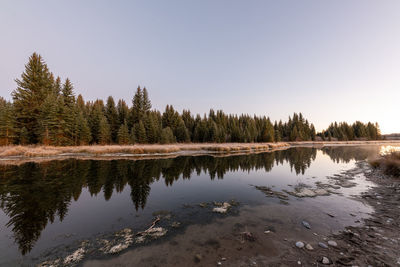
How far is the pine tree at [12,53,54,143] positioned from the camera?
33656 mm

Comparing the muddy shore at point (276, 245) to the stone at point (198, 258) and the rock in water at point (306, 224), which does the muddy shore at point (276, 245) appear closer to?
the stone at point (198, 258)

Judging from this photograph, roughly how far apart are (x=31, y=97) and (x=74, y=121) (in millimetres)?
9259

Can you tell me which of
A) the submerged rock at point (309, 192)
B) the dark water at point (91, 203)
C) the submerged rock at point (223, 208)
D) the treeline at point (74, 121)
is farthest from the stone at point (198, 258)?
the treeline at point (74, 121)

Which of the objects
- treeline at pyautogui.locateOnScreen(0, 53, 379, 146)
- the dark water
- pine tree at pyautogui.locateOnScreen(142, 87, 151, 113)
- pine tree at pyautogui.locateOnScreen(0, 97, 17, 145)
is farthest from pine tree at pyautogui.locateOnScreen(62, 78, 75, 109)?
the dark water

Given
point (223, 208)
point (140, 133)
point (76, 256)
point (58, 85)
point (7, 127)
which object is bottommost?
point (223, 208)

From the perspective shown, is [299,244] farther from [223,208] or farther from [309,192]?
[309,192]

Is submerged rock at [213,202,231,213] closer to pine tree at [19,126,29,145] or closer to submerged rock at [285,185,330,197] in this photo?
submerged rock at [285,185,330,197]

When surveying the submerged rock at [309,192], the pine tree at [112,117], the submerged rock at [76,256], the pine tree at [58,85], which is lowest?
the submerged rock at [309,192]

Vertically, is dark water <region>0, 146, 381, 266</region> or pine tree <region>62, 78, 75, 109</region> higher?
pine tree <region>62, 78, 75, 109</region>

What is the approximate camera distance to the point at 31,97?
113ft

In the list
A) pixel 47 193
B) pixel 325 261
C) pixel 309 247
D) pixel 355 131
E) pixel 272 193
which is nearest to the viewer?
pixel 325 261

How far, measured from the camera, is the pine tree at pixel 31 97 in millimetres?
33656

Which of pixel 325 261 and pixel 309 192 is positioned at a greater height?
pixel 325 261

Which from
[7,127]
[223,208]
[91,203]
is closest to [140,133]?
[7,127]
